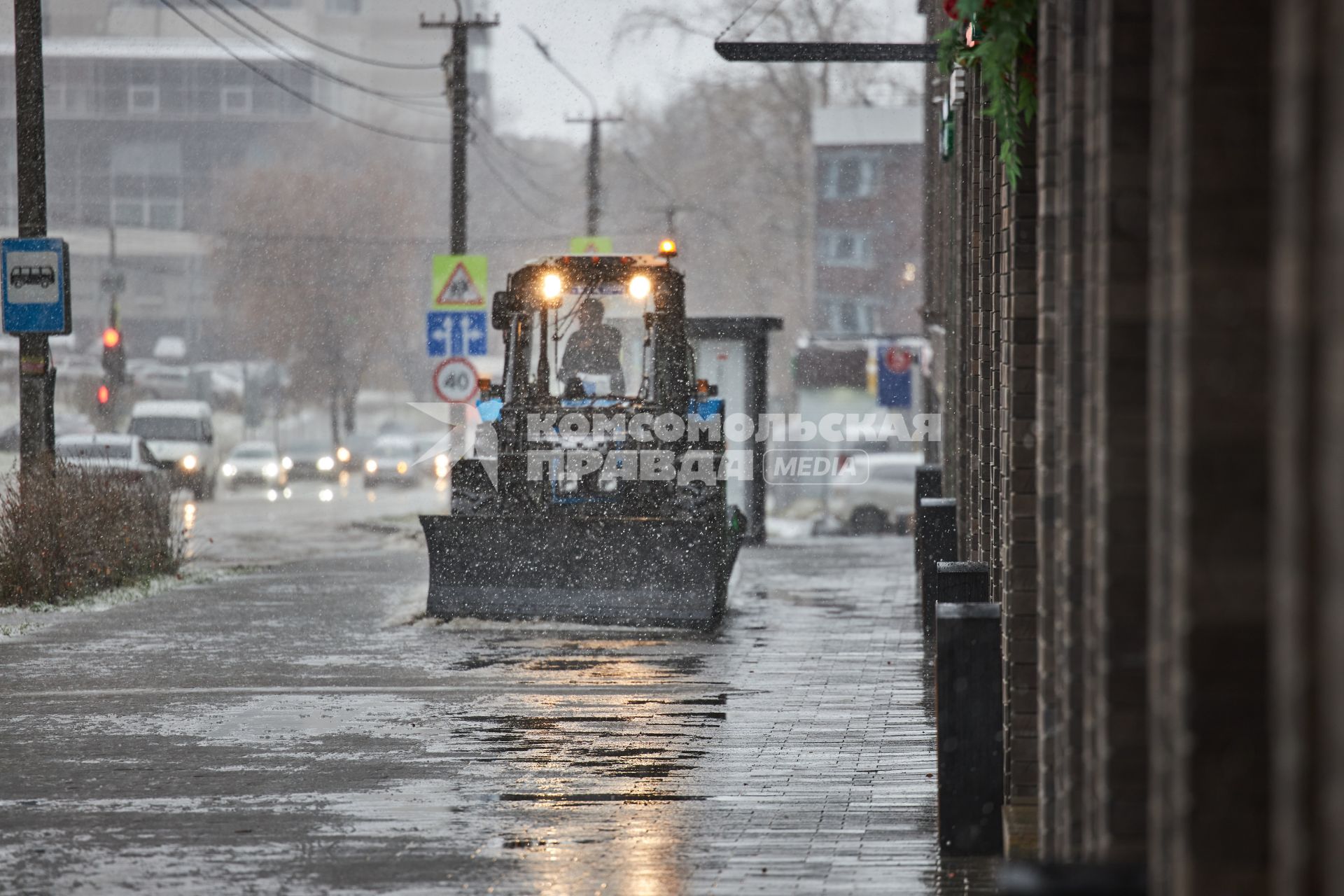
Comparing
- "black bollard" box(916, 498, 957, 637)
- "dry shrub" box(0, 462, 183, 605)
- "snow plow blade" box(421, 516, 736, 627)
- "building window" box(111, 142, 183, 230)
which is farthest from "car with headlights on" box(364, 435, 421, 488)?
"building window" box(111, 142, 183, 230)

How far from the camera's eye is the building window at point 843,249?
221 feet

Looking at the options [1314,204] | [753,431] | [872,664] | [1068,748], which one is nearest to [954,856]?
[1068,748]

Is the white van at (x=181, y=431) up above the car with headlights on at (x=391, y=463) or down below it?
above

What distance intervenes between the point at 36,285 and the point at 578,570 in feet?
21.8

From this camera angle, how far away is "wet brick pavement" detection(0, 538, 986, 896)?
7.19 meters

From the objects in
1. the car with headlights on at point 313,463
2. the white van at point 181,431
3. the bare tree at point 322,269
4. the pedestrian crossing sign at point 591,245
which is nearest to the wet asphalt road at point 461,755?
the pedestrian crossing sign at point 591,245

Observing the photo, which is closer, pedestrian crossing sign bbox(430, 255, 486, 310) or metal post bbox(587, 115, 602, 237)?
pedestrian crossing sign bbox(430, 255, 486, 310)

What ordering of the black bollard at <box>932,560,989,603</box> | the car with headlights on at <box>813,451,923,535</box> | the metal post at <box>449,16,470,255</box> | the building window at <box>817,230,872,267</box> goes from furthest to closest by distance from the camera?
the building window at <box>817,230,872,267</box>
the car with headlights on at <box>813,451,923,535</box>
the metal post at <box>449,16,470,255</box>
the black bollard at <box>932,560,989,603</box>

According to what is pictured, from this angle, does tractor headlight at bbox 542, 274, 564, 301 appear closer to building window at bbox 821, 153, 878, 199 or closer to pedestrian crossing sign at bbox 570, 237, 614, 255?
pedestrian crossing sign at bbox 570, 237, 614, 255

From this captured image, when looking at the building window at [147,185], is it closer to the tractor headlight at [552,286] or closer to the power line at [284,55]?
the power line at [284,55]

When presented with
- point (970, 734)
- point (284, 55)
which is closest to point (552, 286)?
point (970, 734)

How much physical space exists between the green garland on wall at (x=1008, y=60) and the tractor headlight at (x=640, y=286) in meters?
9.09

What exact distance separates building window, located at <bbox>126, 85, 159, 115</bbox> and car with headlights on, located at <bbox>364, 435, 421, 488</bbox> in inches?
1859

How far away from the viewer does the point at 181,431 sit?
41.9 metres
